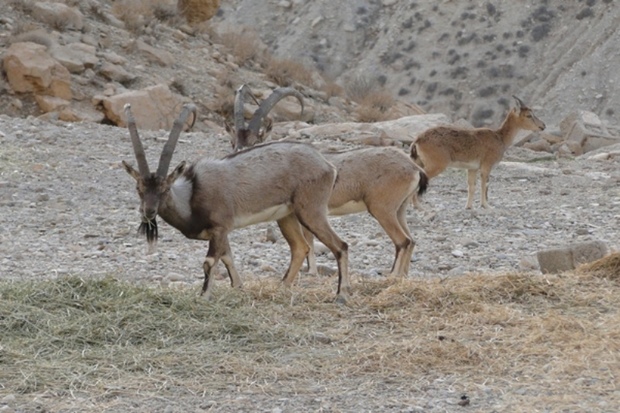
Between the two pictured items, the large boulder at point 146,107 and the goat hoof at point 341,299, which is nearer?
the goat hoof at point 341,299

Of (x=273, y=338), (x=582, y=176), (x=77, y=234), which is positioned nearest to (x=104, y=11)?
(x=582, y=176)

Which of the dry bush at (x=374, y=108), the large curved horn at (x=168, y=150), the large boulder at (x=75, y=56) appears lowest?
the dry bush at (x=374, y=108)

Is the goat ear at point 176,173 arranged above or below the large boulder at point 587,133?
above

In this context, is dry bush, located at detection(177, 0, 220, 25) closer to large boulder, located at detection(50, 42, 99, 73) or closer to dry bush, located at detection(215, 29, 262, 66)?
dry bush, located at detection(215, 29, 262, 66)

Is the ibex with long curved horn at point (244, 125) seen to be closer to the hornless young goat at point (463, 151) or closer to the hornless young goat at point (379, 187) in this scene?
the hornless young goat at point (379, 187)

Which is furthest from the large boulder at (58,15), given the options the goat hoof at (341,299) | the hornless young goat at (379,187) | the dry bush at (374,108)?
the goat hoof at (341,299)

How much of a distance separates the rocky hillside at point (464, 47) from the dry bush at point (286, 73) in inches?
648

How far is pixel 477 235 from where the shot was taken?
44.4 feet

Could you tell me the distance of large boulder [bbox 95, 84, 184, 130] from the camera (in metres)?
22.8

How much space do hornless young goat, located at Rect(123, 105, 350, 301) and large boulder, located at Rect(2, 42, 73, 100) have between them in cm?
1524

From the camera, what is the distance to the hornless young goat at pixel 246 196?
8.98 metres

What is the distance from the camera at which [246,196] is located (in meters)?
9.10

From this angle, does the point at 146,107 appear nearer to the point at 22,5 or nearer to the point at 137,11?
the point at 22,5

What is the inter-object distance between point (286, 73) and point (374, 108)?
282 centimetres
